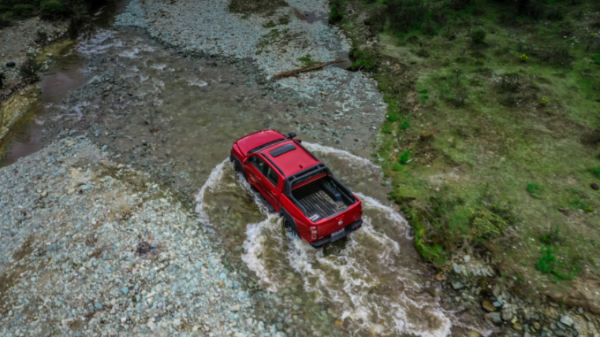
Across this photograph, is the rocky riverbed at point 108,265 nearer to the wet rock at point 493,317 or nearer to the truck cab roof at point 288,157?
the truck cab roof at point 288,157

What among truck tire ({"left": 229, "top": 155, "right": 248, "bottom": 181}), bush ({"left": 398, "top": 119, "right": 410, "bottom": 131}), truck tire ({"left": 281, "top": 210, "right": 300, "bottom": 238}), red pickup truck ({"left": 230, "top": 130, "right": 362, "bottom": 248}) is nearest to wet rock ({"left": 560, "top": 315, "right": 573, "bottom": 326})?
red pickup truck ({"left": 230, "top": 130, "right": 362, "bottom": 248})

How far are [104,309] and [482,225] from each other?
38.6 feet

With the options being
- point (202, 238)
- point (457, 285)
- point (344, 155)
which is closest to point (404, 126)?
point (344, 155)

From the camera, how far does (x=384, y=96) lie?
19469 millimetres

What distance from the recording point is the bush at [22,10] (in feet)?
91.4

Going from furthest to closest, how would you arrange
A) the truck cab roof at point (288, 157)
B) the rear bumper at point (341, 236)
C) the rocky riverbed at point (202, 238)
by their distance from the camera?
the truck cab roof at point (288, 157), the rear bumper at point (341, 236), the rocky riverbed at point (202, 238)

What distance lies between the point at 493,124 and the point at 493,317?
978 centimetres

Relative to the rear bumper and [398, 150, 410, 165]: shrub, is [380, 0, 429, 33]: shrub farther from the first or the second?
the rear bumper

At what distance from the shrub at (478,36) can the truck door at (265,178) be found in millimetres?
17845

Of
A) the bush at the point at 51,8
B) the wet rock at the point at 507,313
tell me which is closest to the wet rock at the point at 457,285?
the wet rock at the point at 507,313

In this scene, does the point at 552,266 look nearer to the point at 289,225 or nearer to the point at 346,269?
the point at 346,269

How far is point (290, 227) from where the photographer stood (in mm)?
11828

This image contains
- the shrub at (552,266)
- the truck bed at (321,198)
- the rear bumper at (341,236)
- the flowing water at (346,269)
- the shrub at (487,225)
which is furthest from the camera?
the truck bed at (321,198)

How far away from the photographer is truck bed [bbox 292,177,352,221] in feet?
37.8
